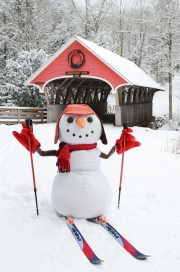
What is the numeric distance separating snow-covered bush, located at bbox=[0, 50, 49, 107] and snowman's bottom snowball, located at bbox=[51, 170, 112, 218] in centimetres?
1618

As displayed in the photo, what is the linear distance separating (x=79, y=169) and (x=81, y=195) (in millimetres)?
301

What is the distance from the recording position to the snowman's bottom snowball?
312 centimetres

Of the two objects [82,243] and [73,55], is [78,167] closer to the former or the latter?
[82,243]

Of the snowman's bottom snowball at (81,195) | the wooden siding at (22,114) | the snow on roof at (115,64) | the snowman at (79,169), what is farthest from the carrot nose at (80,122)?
the wooden siding at (22,114)

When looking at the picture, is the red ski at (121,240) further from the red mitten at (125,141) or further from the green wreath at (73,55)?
the green wreath at (73,55)

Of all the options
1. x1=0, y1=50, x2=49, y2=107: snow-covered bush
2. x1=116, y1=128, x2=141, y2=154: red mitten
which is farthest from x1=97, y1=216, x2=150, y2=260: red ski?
x1=0, y1=50, x2=49, y2=107: snow-covered bush

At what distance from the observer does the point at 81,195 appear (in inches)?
123

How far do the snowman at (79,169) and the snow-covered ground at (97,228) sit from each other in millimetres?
195

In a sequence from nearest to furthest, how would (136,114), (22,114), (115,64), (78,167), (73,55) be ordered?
(78,167) < (73,55) < (115,64) < (22,114) < (136,114)

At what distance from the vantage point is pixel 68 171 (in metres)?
→ 3.10

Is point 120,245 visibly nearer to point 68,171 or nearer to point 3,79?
point 68,171

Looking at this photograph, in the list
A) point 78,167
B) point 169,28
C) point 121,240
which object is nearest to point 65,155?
point 78,167

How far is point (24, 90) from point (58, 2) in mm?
17913

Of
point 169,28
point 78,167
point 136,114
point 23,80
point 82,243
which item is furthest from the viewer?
point 169,28
